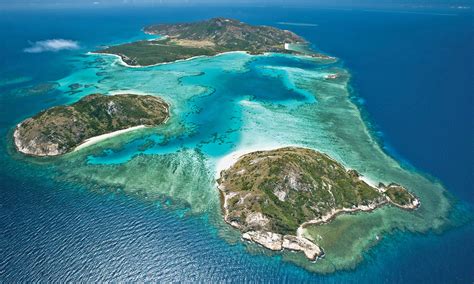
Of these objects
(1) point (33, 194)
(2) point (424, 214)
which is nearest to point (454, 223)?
(2) point (424, 214)

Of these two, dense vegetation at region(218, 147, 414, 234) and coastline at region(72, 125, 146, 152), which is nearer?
dense vegetation at region(218, 147, 414, 234)

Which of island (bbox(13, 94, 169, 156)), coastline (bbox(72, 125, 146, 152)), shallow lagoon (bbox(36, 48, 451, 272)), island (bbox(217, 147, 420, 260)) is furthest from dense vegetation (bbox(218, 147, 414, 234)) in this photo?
island (bbox(13, 94, 169, 156))

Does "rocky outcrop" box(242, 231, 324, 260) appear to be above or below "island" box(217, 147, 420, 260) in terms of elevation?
below

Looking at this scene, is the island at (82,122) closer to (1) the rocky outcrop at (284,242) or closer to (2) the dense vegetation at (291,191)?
(2) the dense vegetation at (291,191)

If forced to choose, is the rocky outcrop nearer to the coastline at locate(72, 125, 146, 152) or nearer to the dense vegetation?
the dense vegetation

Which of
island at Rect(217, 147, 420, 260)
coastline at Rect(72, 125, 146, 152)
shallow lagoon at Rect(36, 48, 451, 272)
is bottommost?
coastline at Rect(72, 125, 146, 152)
